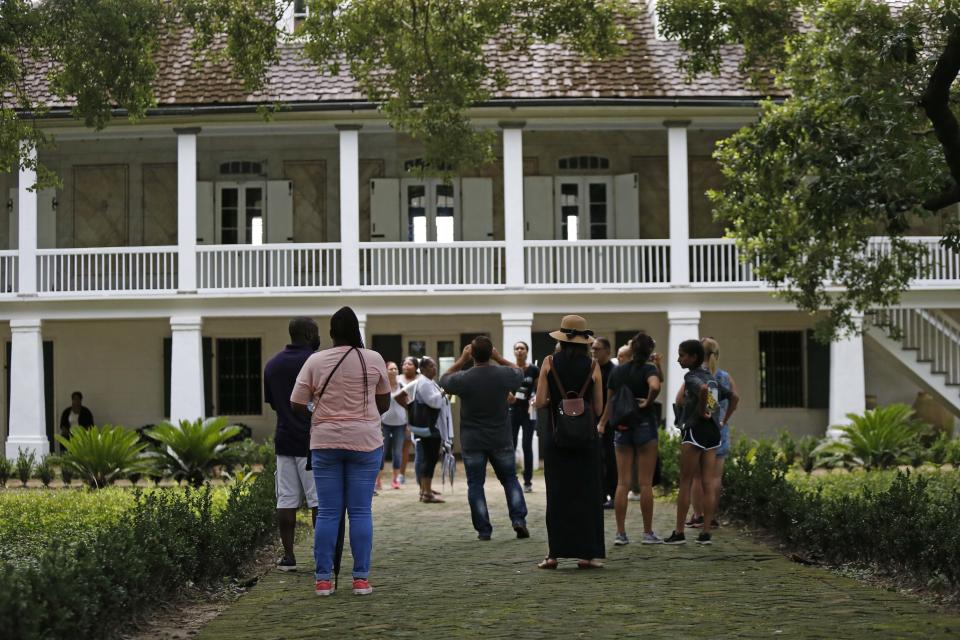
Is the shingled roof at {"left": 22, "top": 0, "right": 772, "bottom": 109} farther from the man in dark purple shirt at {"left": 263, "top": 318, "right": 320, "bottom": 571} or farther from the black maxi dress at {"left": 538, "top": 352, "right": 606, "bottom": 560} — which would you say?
the man in dark purple shirt at {"left": 263, "top": 318, "right": 320, "bottom": 571}

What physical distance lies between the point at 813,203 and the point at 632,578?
4848 millimetres

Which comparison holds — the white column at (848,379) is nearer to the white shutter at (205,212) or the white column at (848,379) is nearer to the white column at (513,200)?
the white column at (513,200)

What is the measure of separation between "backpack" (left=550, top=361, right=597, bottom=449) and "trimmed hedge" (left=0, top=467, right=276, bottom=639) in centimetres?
239

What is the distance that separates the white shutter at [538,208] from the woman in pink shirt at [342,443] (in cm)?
1657

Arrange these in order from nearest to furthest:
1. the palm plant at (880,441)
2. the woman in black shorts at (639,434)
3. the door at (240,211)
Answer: the woman in black shorts at (639,434) < the palm plant at (880,441) < the door at (240,211)

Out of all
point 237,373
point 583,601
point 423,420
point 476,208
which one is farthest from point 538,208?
point 583,601

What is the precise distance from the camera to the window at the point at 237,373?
2606 cm

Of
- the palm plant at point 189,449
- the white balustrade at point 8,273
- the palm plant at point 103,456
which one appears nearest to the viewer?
the palm plant at point 103,456

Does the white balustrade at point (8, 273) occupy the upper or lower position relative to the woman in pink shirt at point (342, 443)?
upper

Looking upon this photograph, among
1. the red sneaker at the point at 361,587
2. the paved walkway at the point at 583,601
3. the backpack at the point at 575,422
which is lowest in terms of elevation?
the paved walkway at the point at 583,601

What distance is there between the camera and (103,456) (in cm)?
1802

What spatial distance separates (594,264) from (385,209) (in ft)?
14.4

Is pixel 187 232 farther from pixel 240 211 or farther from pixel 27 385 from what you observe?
pixel 27 385

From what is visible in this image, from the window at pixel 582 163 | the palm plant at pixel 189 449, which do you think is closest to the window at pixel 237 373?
the window at pixel 582 163
